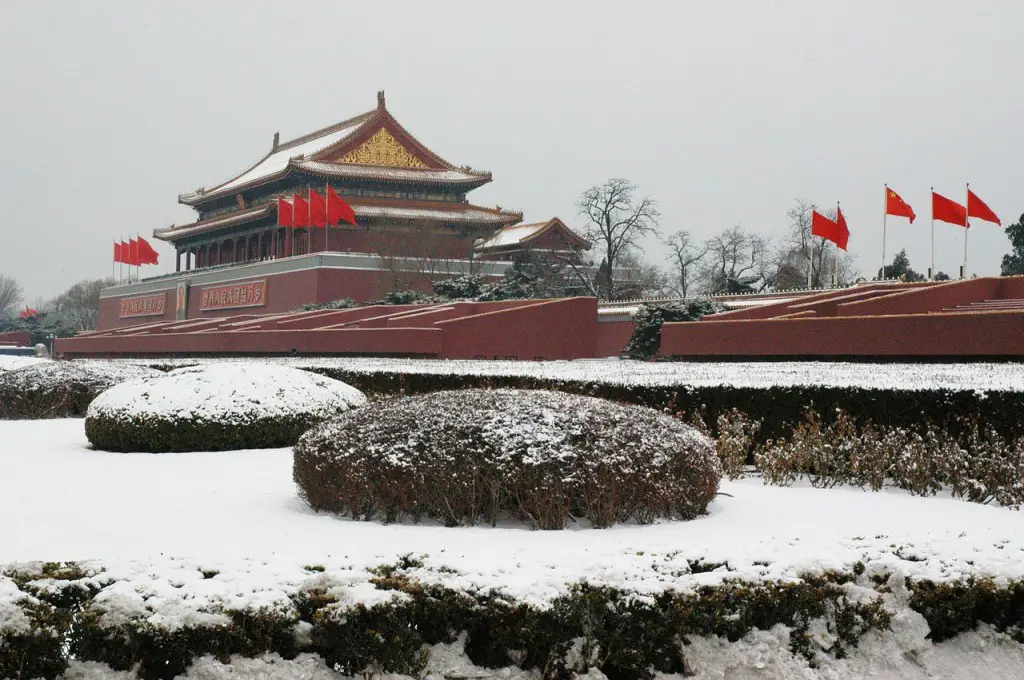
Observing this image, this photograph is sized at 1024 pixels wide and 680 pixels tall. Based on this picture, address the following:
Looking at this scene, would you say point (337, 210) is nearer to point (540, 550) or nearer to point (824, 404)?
point (824, 404)

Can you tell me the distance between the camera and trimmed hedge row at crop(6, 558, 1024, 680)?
13.5ft

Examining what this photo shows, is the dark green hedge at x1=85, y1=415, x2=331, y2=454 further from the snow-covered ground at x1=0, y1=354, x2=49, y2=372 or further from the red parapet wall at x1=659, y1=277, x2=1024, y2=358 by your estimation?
the red parapet wall at x1=659, y1=277, x2=1024, y2=358

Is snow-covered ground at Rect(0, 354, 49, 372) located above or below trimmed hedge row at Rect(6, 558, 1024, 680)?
above

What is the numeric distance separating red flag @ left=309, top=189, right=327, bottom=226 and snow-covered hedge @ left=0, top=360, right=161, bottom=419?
3078cm

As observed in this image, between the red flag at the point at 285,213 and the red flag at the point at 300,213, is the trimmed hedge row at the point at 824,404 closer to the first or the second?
the red flag at the point at 300,213

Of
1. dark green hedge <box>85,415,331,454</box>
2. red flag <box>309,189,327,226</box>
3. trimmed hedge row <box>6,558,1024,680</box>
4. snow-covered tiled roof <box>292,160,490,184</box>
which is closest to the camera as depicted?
trimmed hedge row <box>6,558,1024,680</box>

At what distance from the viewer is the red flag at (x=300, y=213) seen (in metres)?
46.1

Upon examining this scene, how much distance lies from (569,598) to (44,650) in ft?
6.74

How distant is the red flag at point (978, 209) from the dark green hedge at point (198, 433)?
2345cm

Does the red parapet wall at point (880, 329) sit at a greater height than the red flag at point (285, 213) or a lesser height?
lesser

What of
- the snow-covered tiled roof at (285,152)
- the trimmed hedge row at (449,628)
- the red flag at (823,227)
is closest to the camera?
the trimmed hedge row at (449,628)

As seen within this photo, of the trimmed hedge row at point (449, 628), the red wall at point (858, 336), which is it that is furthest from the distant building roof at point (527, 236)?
the trimmed hedge row at point (449, 628)

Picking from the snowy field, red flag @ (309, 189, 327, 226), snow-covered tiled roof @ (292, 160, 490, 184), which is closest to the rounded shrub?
the snowy field

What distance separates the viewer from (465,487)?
605 cm
